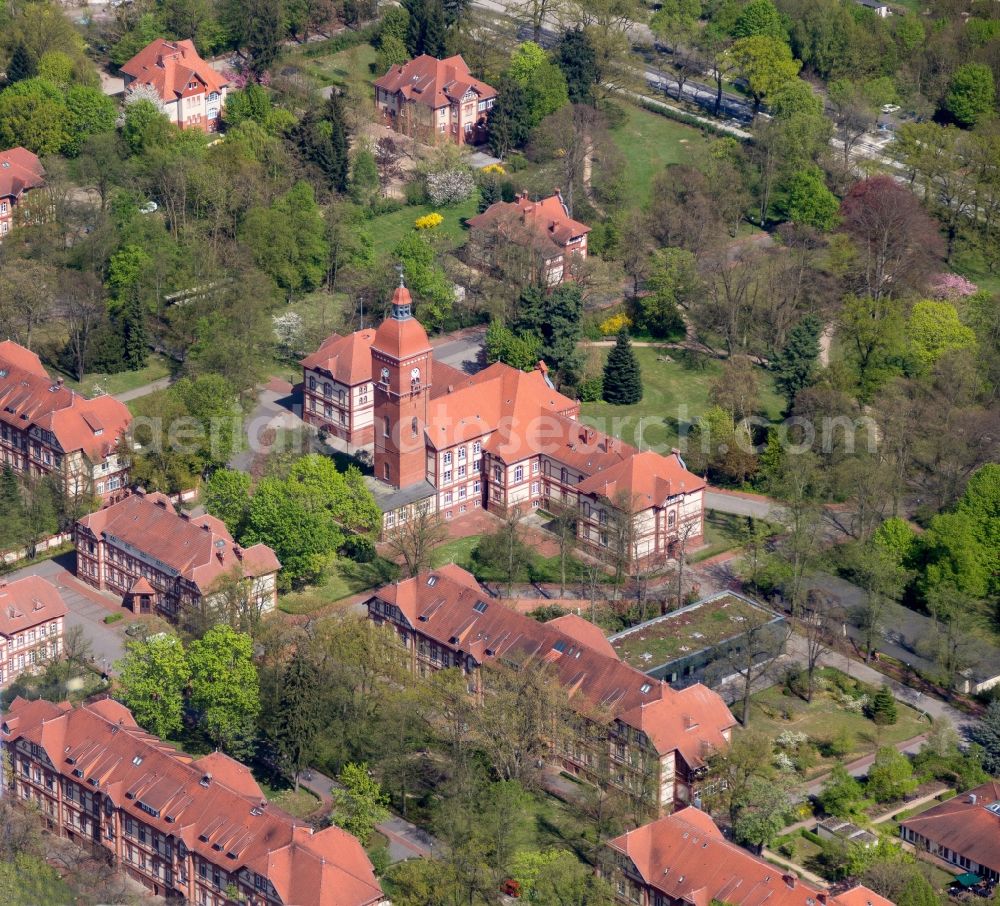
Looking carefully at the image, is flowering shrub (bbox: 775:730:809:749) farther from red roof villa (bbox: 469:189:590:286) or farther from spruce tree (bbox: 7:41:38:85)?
spruce tree (bbox: 7:41:38:85)

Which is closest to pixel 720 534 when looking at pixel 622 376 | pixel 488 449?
pixel 488 449

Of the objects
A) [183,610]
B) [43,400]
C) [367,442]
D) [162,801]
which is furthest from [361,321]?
[162,801]

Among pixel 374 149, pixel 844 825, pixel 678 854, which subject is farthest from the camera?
pixel 374 149

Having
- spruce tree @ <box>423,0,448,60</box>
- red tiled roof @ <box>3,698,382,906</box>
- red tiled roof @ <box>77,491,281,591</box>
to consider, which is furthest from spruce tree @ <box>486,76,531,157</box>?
red tiled roof @ <box>3,698,382,906</box>

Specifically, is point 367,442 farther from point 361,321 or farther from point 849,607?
point 849,607

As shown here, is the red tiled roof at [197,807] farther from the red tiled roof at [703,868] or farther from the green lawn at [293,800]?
the red tiled roof at [703,868]

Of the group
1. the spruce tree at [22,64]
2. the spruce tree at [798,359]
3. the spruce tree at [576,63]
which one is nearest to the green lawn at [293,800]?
the spruce tree at [798,359]
